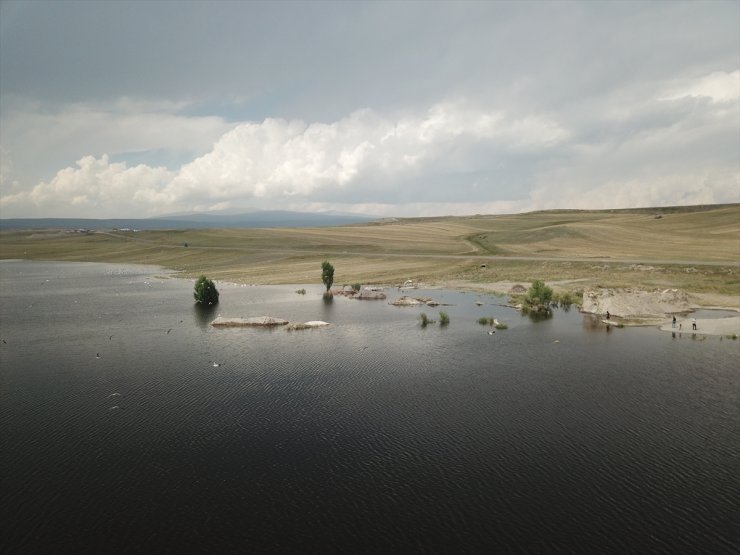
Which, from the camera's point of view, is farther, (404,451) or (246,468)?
(404,451)

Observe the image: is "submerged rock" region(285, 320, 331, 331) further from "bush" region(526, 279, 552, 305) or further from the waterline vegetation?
"bush" region(526, 279, 552, 305)

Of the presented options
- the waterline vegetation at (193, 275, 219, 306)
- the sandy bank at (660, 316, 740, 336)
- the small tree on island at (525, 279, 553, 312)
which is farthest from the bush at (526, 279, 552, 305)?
the waterline vegetation at (193, 275, 219, 306)

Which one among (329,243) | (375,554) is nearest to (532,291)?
(375,554)

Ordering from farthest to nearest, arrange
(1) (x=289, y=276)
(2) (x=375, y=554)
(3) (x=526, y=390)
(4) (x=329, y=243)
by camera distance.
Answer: (4) (x=329, y=243) → (1) (x=289, y=276) → (3) (x=526, y=390) → (2) (x=375, y=554)

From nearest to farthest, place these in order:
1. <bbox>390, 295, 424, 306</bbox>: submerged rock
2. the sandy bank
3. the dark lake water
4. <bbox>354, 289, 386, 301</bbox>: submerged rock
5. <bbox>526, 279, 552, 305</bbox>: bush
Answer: the dark lake water < the sandy bank < <bbox>526, 279, 552, 305</bbox>: bush < <bbox>390, 295, 424, 306</bbox>: submerged rock < <bbox>354, 289, 386, 301</bbox>: submerged rock

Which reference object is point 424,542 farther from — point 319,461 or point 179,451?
point 179,451

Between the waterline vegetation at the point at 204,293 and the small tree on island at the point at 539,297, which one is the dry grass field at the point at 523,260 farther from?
the waterline vegetation at the point at 204,293

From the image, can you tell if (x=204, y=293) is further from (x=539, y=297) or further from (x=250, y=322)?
(x=539, y=297)
